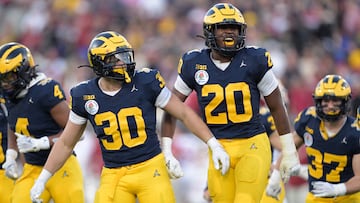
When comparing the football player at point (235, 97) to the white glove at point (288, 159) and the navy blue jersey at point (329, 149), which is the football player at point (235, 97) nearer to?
the white glove at point (288, 159)

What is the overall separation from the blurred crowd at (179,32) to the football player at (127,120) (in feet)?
19.5

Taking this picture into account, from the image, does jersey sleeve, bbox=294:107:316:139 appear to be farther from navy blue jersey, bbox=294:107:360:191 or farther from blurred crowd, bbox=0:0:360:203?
blurred crowd, bbox=0:0:360:203

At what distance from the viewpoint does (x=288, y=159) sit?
7016 millimetres

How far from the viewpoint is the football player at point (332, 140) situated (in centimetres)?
761

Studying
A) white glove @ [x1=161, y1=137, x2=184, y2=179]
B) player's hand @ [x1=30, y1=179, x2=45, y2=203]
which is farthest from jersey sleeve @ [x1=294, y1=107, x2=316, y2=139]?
player's hand @ [x1=30, y1=179, x2=45, y2=203]

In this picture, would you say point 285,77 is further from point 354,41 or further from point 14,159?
point 14,159

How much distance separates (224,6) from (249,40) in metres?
7.03

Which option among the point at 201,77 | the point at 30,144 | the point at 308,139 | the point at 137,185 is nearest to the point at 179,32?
the point at 308,139

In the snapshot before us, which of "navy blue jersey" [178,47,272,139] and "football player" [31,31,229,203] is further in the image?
"navy blue jersey" [178,47,272,139]

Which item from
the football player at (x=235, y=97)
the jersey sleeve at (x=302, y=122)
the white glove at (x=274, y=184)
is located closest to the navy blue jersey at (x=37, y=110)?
the football player at (x=235, y=97)

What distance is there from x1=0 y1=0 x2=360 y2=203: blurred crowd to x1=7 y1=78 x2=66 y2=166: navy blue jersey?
563 cm

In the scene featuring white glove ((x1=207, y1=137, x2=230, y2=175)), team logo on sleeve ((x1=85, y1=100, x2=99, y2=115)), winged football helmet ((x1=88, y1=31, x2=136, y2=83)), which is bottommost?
white glove ((x1=207, y1=137, x2=230, y2=175))

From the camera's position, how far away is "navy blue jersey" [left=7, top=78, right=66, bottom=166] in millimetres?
7406

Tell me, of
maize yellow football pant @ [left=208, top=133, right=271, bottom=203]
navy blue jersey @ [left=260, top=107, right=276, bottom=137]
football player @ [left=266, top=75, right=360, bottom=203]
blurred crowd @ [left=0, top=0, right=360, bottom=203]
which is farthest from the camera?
blurred crowd @ [left=0, top=0, right=360, bottom=203]
